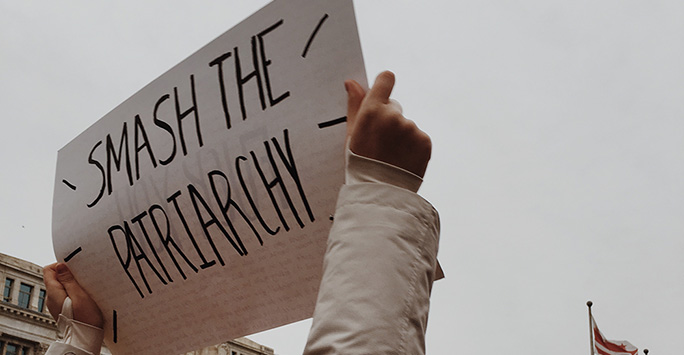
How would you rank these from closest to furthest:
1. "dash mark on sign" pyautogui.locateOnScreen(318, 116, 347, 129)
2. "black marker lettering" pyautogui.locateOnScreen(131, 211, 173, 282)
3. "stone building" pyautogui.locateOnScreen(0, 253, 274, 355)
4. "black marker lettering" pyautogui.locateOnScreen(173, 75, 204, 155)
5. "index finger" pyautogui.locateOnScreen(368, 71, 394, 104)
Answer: "index finger" pyautogui.locateOnScreen(368, 71, 394, 104)
"dash mark on sign" pyautogui.locateOnScreen(318, 116, 347, 129)
"black marker lettering" pyautogui.locateOnScreen(173, 75, 204, 155)
"black marker lettering" pyautogui.locateOnScreen(131, 211, 173, 282)
"stone building" pyautogui.locateOnScreen(0, 253, 274, 355)

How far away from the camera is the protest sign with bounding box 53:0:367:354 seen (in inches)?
74.4

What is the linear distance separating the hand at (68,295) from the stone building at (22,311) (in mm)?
30746

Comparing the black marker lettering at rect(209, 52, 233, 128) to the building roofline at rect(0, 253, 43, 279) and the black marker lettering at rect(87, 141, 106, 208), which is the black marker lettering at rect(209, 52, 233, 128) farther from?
the building roofline at rect(0, 253, 43, 279)

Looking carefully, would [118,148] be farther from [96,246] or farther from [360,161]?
[360,161]

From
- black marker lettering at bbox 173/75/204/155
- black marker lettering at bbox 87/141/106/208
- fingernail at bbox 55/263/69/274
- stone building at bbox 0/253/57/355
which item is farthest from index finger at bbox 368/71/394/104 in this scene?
stone building at bbox 0/253/57/355

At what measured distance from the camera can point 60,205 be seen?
270cm

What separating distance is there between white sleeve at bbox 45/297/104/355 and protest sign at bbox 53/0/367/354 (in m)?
0.05

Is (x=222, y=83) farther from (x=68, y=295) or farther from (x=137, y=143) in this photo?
(x=68, y=295)

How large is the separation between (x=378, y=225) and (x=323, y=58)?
669 mm

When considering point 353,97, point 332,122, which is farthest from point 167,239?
point 353,97

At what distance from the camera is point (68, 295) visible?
2.62 meters

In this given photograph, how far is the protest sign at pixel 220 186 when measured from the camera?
1.89m

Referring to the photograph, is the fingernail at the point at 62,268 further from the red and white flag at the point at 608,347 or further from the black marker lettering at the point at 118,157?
the red and white flag at the point at 608,347

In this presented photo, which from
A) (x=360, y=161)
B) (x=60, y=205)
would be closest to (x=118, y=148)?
(x=60, y=205)
